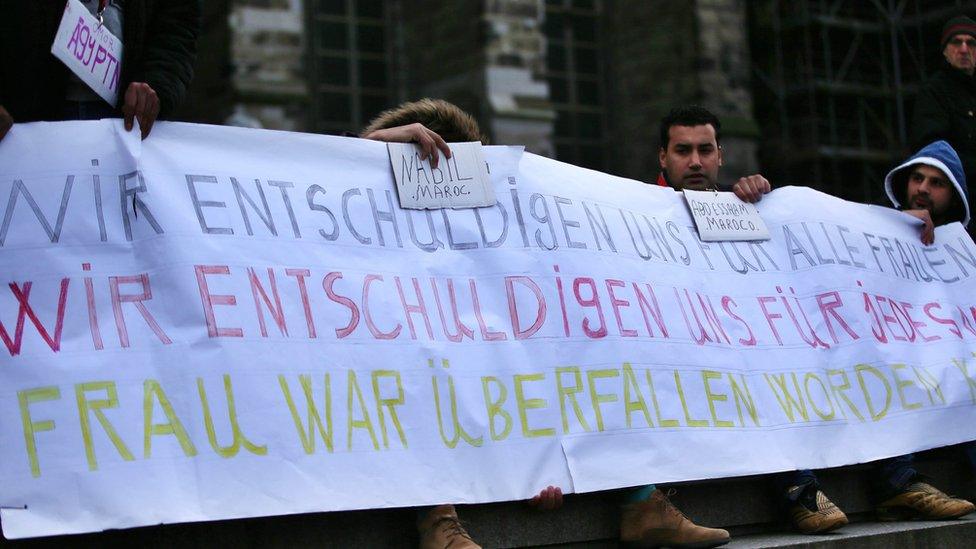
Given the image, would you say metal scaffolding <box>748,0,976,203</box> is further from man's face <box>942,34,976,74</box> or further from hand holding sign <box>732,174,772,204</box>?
hand holding sign <box>732,174,772,204</box>

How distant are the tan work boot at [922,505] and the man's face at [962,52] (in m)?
2.45

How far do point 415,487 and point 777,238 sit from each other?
85.8 inches

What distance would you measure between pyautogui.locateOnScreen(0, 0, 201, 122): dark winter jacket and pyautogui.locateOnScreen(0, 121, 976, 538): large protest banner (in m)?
0.18

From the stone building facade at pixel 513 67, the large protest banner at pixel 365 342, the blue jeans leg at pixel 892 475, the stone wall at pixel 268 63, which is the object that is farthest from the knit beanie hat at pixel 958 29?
the stone wall at pixel 268 63

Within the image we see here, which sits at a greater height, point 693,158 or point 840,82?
point 840,82

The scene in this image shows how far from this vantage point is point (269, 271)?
3.82 metres

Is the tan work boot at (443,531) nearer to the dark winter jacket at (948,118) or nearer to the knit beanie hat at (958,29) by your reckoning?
the dark winter jacket at (948,118)

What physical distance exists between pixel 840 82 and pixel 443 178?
1632 centimetres

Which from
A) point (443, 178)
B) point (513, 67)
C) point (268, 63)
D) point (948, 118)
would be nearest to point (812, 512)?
point (443, 178)

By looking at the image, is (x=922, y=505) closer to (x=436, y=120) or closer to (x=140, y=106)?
(x=436, y=120)

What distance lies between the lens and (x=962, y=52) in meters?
6.67

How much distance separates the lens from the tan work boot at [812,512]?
4.60 m

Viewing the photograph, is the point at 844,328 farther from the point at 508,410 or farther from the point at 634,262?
the point at 508,410

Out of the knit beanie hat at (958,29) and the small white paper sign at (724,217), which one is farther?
the knit beanie hat at (958,29)
